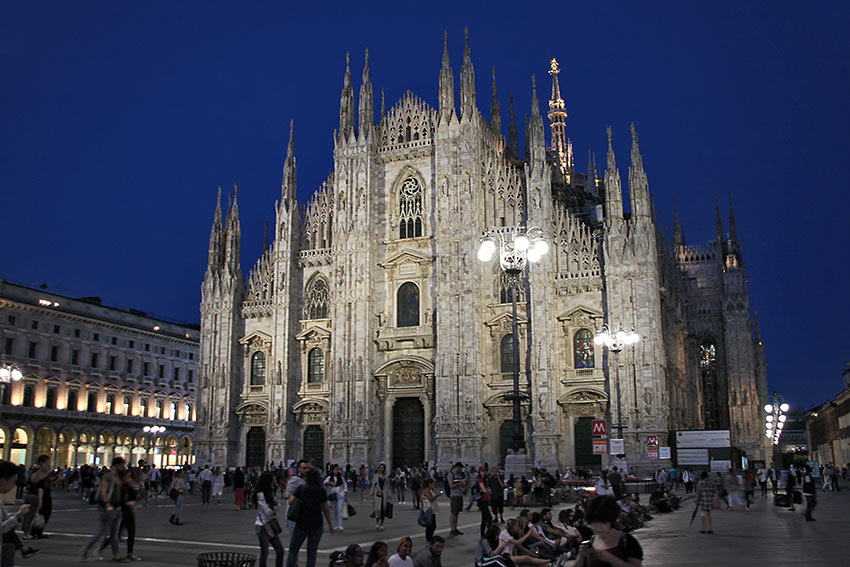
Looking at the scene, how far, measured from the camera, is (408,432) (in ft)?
142

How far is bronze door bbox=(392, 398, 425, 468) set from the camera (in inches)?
1690

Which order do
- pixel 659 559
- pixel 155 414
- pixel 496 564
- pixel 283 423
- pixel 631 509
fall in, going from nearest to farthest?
pixel 496 564 → pixel 659 559 → pixel 631 509 → pixel 283 423 → pixel 155 414

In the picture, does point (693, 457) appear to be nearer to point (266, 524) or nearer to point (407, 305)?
point (407, 305)

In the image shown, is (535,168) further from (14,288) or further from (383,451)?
(14,288)

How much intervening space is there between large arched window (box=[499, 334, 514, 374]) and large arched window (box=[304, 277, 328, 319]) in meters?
10.8

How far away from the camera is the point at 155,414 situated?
69.0 metres

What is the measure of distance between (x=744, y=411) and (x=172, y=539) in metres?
53.1

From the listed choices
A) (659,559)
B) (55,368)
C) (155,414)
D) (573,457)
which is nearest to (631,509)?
(659,559)

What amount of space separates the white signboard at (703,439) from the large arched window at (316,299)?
803 inches

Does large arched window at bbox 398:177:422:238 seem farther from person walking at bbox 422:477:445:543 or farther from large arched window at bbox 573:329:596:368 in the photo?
person walking at bbox 422:477:445:543

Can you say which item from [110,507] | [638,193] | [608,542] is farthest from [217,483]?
[608,542]

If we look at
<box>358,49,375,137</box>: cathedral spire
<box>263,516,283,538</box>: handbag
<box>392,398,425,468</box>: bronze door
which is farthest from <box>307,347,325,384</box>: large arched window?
<box>263,516,283,538</box>: handbag

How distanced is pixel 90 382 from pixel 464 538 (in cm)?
5275

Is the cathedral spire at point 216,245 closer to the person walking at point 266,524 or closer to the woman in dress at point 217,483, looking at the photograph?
the woman in dress at point 217,483
